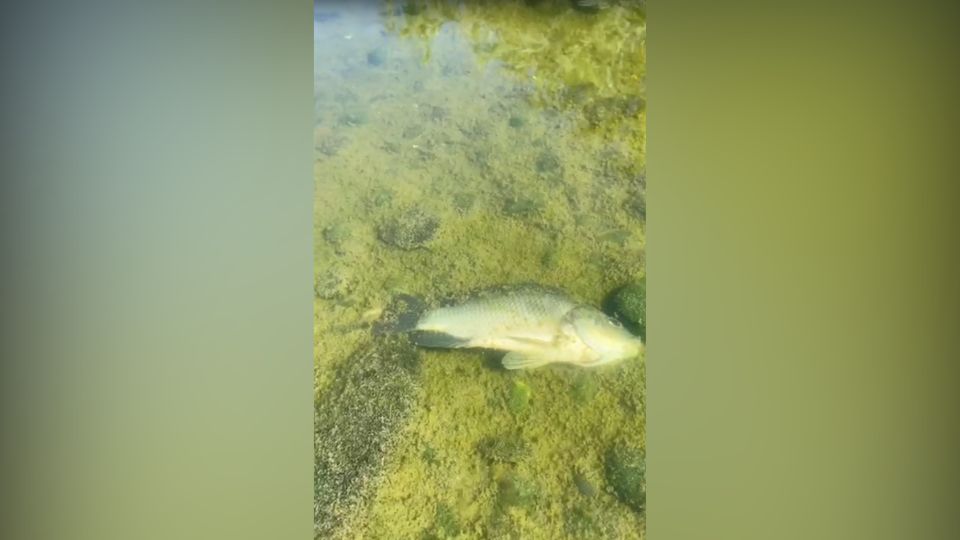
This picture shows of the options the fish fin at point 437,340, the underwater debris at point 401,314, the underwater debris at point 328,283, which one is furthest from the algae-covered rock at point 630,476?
the underwater debris at point 328,283

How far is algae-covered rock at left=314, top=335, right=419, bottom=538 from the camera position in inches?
59.9

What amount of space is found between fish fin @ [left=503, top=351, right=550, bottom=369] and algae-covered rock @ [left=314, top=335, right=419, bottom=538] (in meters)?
0.20

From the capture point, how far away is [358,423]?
154 centimetres

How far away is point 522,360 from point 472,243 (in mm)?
279

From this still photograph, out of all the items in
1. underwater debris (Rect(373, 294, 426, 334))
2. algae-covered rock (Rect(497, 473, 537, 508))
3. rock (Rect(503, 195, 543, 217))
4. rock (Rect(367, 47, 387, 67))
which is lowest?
algae-covered rock (Rect(497, 473, 537, 508))

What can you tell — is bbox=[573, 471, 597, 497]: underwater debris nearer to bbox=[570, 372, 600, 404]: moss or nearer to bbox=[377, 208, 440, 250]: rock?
bbox=[570, 372, 600, 404]: moss

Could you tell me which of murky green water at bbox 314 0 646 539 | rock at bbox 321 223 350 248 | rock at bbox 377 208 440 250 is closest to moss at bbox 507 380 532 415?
murky green water at bbox 314 0 646 539

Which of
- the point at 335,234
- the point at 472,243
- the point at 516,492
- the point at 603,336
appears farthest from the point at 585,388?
the point at 335,234

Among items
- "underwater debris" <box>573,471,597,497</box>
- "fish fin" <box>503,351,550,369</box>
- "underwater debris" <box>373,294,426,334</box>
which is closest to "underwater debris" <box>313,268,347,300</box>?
"underwater debris" <box>373,294,426,334</box>

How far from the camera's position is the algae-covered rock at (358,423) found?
152 cm

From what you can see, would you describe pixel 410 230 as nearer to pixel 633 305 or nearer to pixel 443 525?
pixel 633 305

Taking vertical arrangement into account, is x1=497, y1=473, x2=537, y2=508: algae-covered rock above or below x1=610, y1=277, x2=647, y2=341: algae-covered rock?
below
